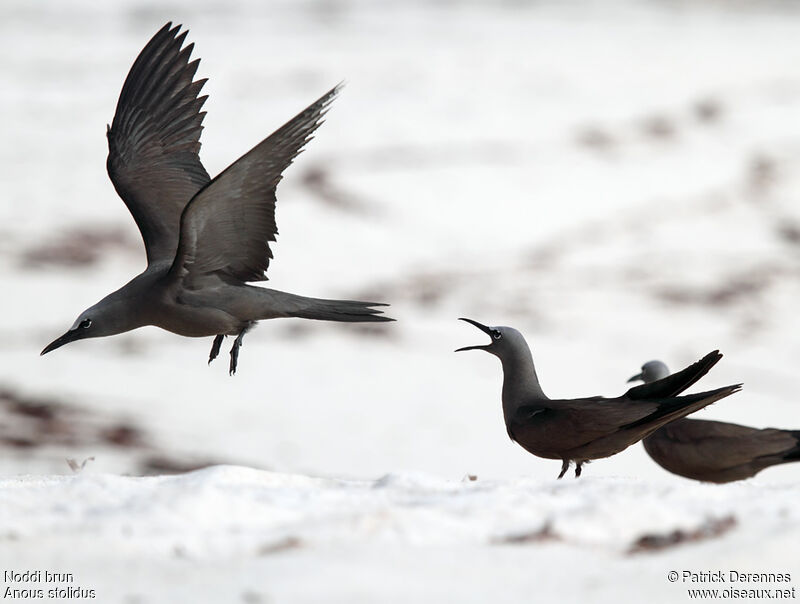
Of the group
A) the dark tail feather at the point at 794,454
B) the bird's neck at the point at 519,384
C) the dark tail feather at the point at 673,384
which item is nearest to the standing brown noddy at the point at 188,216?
the bird's neck at the point at 519,384

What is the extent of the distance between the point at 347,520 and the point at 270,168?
96.9 inches

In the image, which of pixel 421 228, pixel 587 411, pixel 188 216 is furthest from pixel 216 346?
pixel 421 228

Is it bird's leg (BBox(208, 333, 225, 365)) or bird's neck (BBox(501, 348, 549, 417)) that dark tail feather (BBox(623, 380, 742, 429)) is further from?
bird's leg (BBox(208, 333, 225, 365))

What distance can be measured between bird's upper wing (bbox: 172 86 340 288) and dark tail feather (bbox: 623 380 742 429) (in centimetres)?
227

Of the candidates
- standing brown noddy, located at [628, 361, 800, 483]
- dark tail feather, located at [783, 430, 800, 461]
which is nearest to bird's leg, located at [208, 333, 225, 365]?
standing brown noddy, located at [628, 361, 800, 483]

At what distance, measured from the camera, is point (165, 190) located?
7523mm

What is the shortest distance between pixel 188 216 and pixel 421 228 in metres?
18.1

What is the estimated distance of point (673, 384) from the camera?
230 inches

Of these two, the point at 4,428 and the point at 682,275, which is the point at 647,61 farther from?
the point at 4,428

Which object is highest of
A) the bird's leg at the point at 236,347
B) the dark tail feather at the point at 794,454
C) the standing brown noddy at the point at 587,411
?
the bird's leg at the point at 236,347

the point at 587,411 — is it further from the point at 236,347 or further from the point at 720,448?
the point at 236,347

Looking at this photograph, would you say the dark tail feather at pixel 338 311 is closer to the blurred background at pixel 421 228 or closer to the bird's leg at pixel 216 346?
the bird's leg at pixel 216 346

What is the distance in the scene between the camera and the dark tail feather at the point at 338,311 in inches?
259

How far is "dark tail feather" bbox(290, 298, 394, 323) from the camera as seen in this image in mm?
6574
